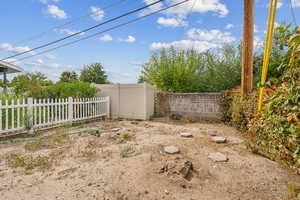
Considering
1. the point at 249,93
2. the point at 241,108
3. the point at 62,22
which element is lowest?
the point at 241,108

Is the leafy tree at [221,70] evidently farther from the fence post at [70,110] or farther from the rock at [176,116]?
the fence post at [70,110]

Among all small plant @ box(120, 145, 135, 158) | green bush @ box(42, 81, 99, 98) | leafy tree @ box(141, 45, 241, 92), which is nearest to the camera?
small plant @ box(120, 145, 135, 158)

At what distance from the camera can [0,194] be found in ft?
5.42

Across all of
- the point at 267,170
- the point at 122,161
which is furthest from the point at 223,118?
the point at 122,161

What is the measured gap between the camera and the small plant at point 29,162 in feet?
7.52

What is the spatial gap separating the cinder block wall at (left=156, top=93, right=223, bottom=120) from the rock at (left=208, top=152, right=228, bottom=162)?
3830 mm

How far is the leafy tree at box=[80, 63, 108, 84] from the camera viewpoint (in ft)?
63.2

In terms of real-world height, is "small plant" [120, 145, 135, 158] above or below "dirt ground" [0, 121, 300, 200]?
above

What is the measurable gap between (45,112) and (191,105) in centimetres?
561

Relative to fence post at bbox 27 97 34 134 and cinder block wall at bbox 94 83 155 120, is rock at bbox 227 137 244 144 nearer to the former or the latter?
cinder block wall at bbox 94 83 155 120

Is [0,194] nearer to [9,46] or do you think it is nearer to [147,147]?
[147,147]

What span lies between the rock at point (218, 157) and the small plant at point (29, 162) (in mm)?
2607

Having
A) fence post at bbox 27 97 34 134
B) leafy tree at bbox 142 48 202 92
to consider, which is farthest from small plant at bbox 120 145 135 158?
leafy tree at bbox 142 48 202 92

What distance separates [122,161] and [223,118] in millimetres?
4927
